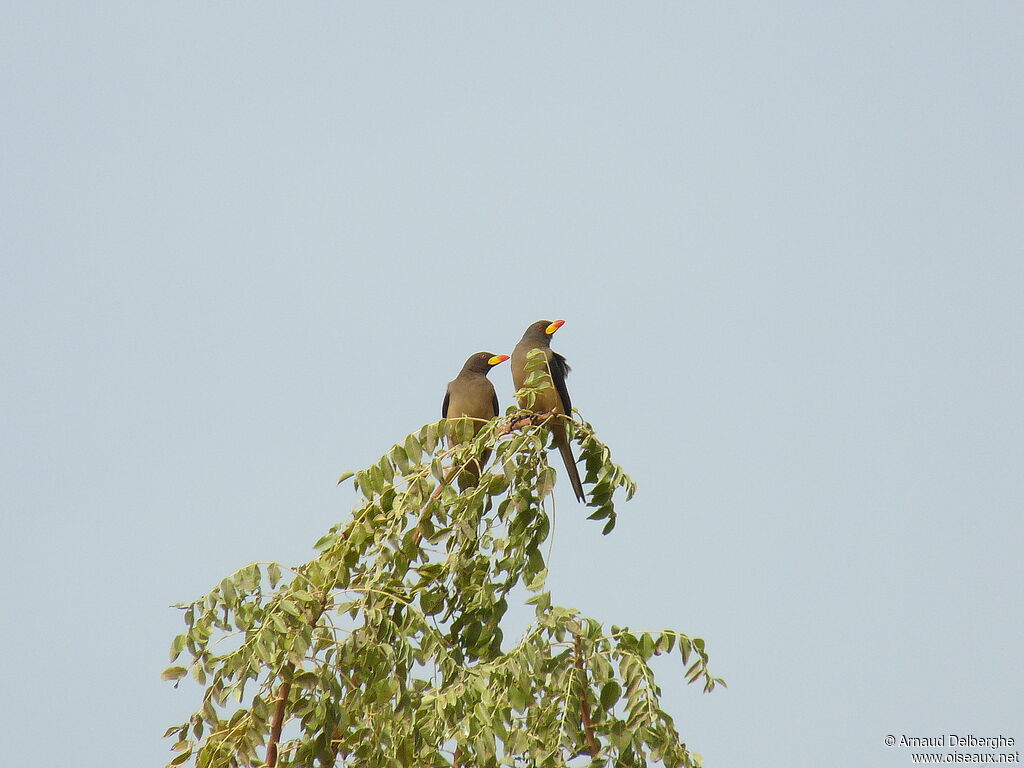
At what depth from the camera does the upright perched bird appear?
6176 millimetres

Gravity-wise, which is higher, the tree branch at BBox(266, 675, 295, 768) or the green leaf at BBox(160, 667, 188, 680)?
the green leaf at BBox(160, 667, 188, 680)

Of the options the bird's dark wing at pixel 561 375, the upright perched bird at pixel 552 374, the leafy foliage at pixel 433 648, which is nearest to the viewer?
the leafy foliage at pixel 433 648

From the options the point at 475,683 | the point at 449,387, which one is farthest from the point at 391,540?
the point at 449,387

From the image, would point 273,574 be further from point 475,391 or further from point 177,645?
point 475,391

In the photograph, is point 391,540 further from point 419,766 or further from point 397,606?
point 419,766

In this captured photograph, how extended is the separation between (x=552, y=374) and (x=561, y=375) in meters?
0.36

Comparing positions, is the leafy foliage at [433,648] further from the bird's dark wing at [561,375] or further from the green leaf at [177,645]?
the bird's dark wing at [561,375]

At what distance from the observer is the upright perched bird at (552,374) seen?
618 centimetres

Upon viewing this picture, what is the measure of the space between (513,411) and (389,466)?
488mm

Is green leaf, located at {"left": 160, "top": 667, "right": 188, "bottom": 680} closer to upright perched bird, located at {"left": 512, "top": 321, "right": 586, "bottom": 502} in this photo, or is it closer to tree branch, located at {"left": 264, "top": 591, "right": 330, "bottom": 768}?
tree branch, located at {"left": 264, "top": 591, "right": 330, "bottom": 768}

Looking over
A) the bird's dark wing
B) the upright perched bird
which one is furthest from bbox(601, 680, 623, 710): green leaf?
the bird's dark wing

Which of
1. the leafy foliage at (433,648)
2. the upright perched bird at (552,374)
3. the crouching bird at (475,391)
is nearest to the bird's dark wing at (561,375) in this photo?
the upright perched bird at (552,374)

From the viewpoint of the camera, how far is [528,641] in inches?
133

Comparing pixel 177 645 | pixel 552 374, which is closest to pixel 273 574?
pixel 177 645
